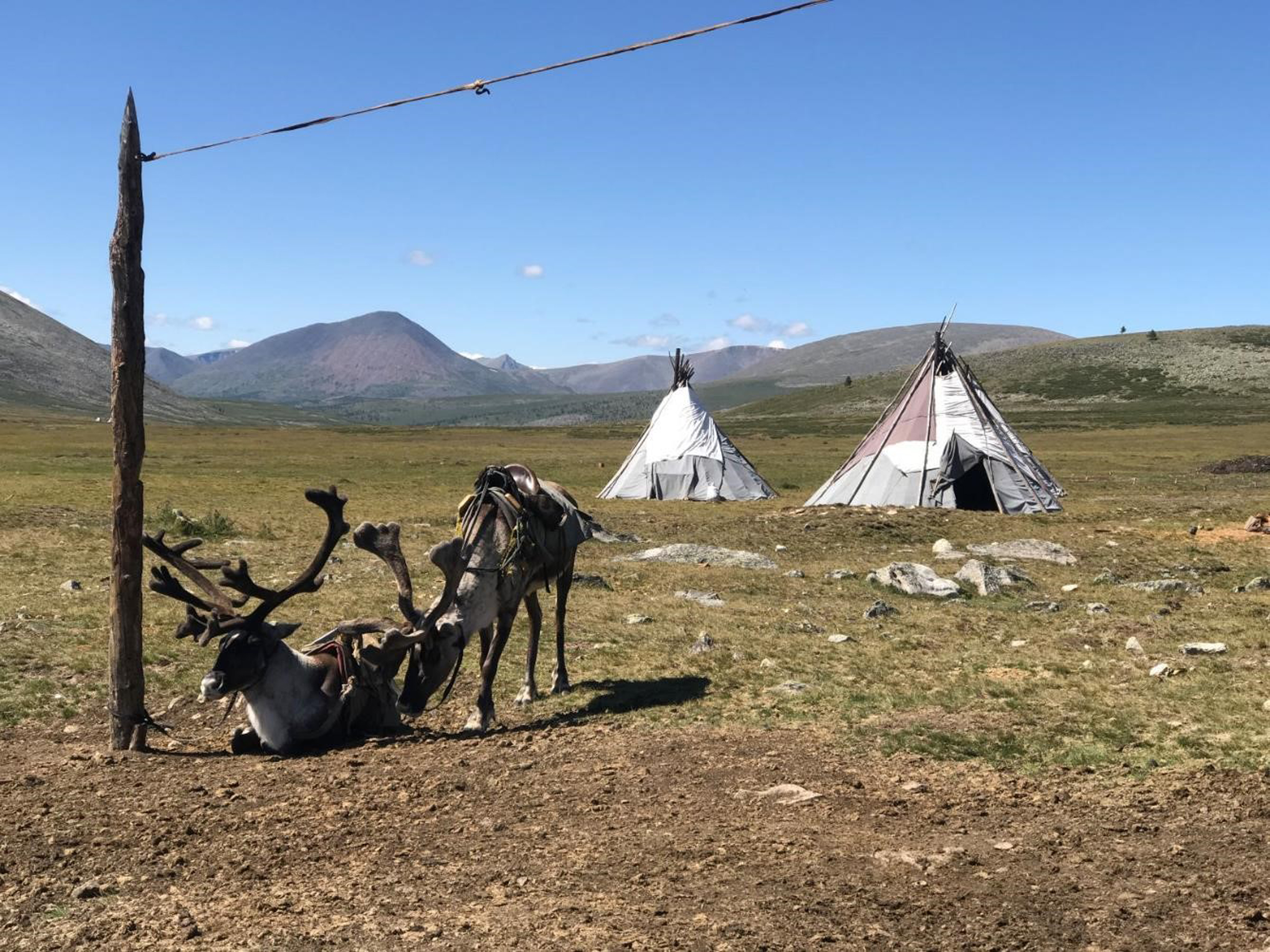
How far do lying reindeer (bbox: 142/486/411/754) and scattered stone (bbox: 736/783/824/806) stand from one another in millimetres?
3378

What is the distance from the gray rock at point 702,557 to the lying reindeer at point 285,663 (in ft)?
38.3

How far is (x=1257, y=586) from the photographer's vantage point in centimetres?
1717

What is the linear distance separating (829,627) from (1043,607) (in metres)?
3.65

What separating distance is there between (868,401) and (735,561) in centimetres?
14619

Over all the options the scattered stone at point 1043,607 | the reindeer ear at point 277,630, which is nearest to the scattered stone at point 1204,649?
the scattered stone at point 1043,607

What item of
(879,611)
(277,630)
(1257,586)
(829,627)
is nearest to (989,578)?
(879,611)

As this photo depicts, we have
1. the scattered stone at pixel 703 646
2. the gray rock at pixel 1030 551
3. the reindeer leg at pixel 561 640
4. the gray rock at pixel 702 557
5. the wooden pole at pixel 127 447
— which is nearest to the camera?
the wooden pole at pixel 127 447

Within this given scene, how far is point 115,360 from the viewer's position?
30.8 feet

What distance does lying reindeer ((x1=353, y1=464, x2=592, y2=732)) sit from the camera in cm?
933

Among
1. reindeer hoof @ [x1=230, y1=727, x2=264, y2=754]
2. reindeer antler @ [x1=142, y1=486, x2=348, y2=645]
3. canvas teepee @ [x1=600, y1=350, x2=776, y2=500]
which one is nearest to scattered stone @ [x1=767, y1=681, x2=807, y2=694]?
reindeer antler @ [x1=142, y1=486, x2=348, y2=645]

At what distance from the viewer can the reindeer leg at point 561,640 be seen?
11500 millimetres

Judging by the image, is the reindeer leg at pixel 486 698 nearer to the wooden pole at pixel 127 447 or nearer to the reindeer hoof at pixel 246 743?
the reindeer hoof at pixel 246 743

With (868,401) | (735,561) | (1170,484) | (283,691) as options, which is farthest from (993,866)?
(868,401)

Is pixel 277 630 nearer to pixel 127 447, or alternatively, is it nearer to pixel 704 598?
pixel 127 447
